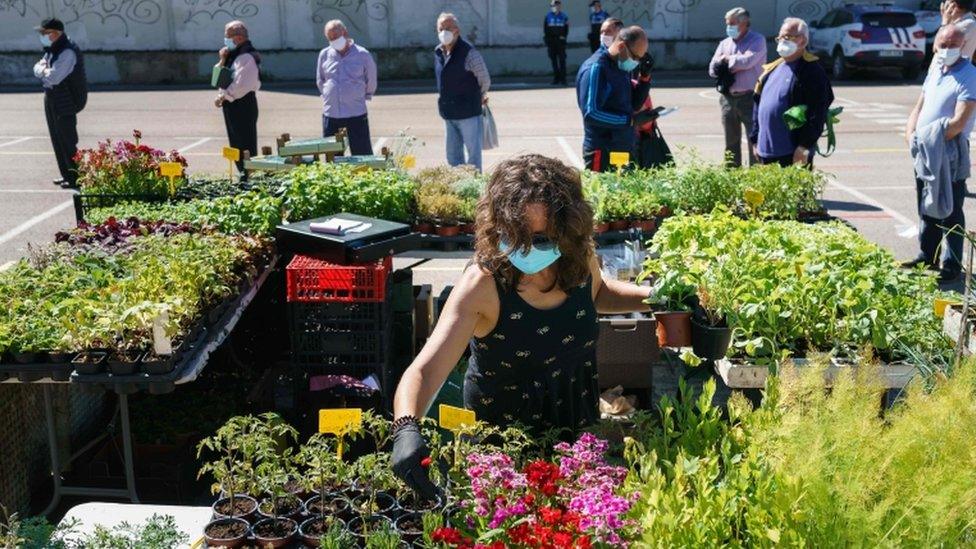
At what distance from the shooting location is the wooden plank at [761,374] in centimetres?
404

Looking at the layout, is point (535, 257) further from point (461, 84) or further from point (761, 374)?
point (461, 84)

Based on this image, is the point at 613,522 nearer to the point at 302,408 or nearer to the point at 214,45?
the point at 302,408

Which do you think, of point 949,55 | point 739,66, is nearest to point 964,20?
point 949,55

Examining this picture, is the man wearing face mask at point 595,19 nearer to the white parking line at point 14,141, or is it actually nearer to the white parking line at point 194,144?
the white parking line at point 194,144

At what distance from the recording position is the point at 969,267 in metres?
3.51

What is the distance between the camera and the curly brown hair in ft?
10.7

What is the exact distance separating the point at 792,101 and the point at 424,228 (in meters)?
3.67

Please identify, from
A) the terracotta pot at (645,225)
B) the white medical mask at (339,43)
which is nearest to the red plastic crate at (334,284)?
the terracotta pot at (645,225)

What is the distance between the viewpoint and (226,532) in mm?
3076

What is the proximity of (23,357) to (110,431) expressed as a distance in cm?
107

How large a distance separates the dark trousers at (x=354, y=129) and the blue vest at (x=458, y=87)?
0.87 meters

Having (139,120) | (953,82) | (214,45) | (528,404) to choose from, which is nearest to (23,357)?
(528,404)

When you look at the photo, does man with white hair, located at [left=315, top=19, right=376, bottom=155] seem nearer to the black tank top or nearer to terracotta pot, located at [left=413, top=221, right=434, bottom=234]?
terracotta pot, located at [left=413, top=221, right=434, bottom=234]

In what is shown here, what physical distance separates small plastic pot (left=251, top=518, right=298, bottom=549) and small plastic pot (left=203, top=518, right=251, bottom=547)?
0.10ft
